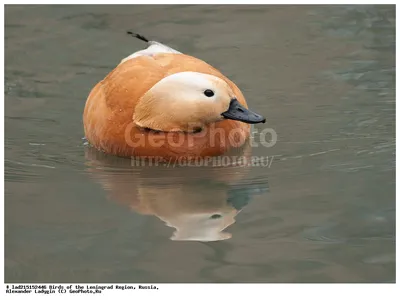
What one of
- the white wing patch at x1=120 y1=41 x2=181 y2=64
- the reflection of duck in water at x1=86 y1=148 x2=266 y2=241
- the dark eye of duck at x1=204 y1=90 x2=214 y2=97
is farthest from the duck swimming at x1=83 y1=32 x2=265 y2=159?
the white wing patch at x1=120 y1=41 x2=181 y2=64

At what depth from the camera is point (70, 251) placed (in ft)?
Answer: 17.6

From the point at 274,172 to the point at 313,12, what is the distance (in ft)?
15.4

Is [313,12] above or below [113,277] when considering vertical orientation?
above

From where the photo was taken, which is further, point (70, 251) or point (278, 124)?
point (278, 124)

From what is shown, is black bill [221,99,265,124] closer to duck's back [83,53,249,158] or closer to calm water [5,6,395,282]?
duck's back [83,53,249,158]

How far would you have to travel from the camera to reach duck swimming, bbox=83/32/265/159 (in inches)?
259

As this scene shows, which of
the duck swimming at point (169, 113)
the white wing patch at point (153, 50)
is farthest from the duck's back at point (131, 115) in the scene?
the white wing patch at point (153, 50)

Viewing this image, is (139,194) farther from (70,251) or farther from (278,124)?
(278,124)

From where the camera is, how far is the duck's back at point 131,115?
22.1 feet

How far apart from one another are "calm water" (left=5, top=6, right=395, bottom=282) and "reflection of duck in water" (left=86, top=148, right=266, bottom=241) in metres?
0.01

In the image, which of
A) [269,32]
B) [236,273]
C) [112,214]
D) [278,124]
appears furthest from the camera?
[269,32]

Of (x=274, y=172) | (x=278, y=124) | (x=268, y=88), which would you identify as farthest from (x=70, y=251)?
(x=268, y=88)

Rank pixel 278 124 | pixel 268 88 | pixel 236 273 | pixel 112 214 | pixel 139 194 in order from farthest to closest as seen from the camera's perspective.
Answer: pixel 268 88, pixel 278 124, pixel 139 194, pixel 112 214, pixel 236 273

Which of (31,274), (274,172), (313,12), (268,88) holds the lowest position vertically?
(31,274)
